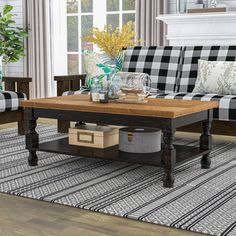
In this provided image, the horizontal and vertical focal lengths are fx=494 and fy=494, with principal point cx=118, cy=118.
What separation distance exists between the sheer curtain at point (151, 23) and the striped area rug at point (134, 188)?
2.57m

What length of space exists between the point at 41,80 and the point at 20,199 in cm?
460

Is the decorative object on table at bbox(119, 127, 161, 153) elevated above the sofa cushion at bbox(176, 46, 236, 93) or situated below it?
below

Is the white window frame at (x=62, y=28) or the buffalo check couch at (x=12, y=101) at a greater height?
the white window frame at (x=62, y=28)

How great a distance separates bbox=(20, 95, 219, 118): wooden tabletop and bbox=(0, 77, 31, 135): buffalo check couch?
972 millimetres

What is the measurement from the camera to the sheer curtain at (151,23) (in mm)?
5953

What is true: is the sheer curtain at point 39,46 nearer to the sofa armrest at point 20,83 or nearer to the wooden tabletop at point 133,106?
the sofa armrest at point 20,83

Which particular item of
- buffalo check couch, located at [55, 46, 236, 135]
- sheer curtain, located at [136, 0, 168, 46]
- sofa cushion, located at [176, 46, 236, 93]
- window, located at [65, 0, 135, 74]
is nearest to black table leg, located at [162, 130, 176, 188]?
buffalo check couch, located at [55, 46, 236, 135]

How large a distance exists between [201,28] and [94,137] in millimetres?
→ 2989

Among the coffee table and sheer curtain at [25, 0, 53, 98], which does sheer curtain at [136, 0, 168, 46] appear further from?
the coffee table

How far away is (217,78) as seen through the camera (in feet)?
13.7

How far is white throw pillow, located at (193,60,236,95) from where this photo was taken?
4.09 meters

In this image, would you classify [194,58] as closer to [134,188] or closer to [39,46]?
[134,188]

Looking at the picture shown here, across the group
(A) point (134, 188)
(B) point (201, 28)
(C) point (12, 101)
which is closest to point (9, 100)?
(C) point (12, 101)

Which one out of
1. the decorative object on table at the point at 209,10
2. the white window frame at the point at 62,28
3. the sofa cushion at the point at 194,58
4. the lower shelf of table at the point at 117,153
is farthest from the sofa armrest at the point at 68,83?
the white window frame at the point at 62,28
